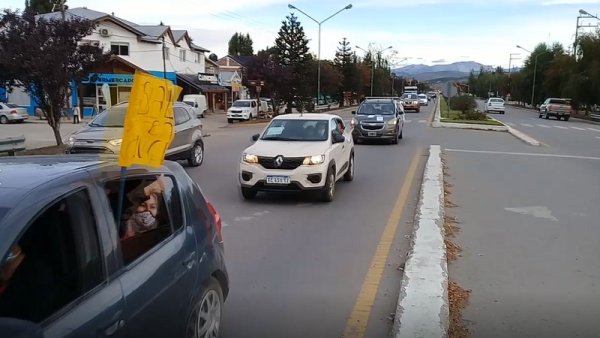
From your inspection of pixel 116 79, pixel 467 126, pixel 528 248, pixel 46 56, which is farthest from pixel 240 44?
pixel 528 248

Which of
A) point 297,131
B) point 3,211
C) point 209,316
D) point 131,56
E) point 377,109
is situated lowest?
point 209,316

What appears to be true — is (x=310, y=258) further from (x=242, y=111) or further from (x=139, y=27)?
(x=139, y=27)

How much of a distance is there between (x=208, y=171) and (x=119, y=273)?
11.2m

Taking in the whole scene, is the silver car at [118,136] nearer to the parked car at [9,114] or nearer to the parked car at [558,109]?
the parked car at [9,114]

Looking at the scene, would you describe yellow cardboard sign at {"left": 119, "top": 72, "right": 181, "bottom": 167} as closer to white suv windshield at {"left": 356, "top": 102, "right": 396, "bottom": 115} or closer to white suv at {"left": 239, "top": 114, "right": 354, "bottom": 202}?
white suv at {"left": 239, "top": 114, "right": 354, "bottom": 202}

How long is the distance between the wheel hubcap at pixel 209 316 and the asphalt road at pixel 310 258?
0.48 meters

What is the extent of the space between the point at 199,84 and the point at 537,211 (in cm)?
4939

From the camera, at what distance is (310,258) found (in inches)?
254

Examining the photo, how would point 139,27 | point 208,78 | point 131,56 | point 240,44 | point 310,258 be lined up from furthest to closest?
point 240,44 < point 208,78 < point 139,27 < point 131,56 < point 310,258

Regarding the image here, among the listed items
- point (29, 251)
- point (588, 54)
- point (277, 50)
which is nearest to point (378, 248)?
point (29, 251)

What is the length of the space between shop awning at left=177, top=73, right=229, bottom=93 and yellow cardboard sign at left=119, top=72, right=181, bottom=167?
5139 centimetres

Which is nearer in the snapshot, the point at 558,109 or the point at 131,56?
the point at 131,56

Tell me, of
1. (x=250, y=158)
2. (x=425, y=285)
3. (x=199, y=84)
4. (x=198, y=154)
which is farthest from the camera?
(x=199, y=84)

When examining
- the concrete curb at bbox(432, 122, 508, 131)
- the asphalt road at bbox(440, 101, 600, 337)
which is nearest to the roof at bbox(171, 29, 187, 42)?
the concrete curb at bbox(432, 122, 508, 131)
